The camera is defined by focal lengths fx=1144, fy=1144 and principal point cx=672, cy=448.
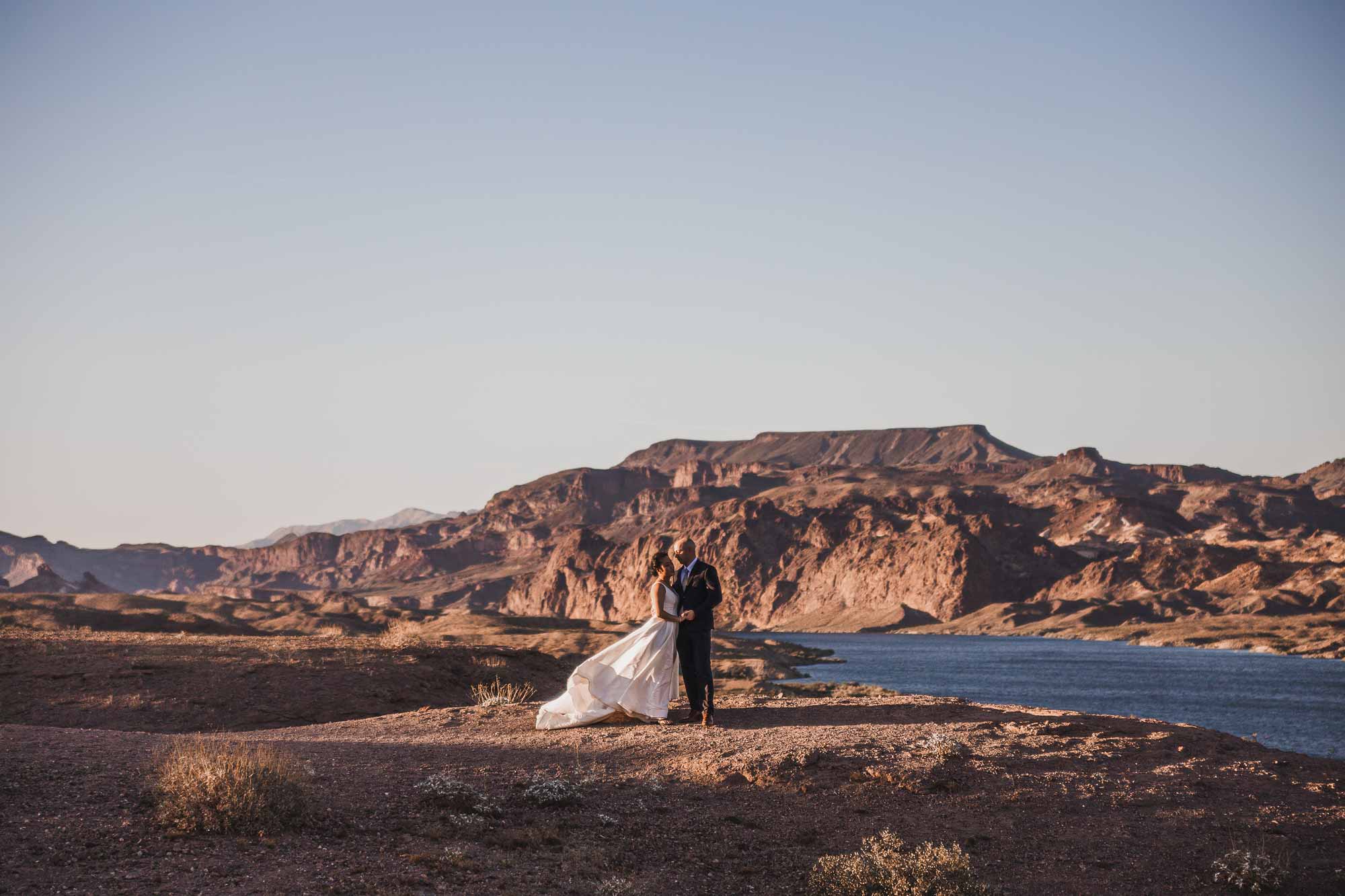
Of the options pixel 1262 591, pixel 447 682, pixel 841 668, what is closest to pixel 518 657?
pixel 447 682

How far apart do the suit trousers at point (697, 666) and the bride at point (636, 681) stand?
22cm

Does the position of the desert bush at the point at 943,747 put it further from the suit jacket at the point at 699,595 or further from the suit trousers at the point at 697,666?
the suit jacket at the point at 699,595

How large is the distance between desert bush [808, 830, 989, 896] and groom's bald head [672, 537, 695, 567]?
21.7ft

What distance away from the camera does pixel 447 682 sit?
→ 1288 inches

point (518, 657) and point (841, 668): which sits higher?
point (518, 657)

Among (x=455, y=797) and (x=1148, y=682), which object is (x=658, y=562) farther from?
(x=1148, y=682)

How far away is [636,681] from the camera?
18578mm

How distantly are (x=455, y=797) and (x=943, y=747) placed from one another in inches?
276

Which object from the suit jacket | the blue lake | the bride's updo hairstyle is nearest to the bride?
the bride's updo hairstyle

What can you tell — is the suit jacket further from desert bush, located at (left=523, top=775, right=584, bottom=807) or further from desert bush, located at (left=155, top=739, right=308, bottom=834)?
desert bush, located at (left=155, top=739, right=308, bottom=834)

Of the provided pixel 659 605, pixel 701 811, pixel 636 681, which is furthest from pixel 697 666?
pixel 701 811

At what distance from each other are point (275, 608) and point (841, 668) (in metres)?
47.8

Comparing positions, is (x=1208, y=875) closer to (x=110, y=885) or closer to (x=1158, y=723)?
(x=1158, y=723)

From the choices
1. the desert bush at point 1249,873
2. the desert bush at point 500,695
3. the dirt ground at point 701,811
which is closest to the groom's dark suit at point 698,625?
the dirt ground at point 701,811
